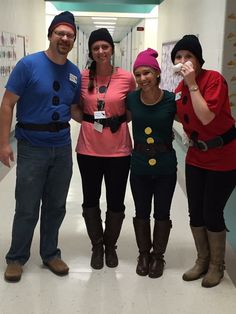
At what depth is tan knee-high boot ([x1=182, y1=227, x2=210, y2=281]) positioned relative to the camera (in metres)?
2.25

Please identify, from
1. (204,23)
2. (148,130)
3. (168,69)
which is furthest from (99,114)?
(168,69)

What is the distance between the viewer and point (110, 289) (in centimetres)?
217

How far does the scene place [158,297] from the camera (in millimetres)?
2109

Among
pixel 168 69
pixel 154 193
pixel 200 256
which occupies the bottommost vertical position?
pixel 200 256

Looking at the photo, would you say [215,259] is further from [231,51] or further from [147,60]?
[231,51]

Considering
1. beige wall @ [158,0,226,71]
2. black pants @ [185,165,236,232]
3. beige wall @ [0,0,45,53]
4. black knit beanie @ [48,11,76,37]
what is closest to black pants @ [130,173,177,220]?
black pants @ [185,165,236,232]

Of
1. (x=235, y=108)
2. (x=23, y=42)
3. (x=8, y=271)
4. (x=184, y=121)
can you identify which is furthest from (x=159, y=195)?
(x=23, y=42)

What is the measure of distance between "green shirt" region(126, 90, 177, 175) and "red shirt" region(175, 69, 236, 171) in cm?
7

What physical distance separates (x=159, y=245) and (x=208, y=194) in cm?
47

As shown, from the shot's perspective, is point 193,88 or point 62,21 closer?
point 193,88

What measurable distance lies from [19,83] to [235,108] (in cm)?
240

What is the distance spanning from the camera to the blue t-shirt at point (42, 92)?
6.53 feet

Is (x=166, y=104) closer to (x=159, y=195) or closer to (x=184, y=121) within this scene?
(x=184, y=121)

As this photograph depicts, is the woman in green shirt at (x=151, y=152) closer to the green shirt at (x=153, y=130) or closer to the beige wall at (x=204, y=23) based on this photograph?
the green shirt at (x=153, y=130)
